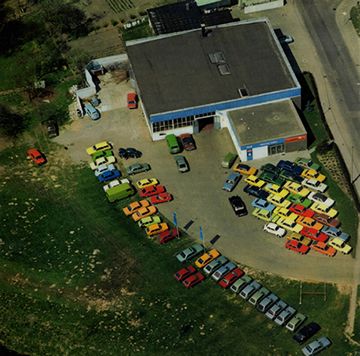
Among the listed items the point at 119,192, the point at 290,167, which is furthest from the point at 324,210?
the point at 119,192

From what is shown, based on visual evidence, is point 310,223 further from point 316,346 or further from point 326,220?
point 316,346

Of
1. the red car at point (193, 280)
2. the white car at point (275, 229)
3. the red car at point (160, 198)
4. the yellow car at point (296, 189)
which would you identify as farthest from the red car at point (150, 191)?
the yellow car at point (296, 189)

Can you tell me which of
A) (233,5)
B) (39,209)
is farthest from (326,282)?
(233,5)

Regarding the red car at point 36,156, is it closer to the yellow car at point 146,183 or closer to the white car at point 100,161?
the white car at point 100,161

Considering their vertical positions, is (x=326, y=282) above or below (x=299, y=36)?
below

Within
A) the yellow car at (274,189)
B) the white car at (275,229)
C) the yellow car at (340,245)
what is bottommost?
the yellow car at (340,245)

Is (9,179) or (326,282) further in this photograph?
(9,179)

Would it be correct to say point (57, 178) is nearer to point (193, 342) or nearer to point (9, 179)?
point (9, 179)
